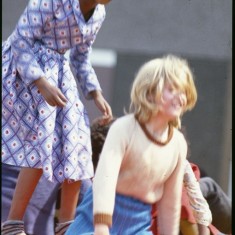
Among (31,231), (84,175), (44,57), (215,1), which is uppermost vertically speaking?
(215,1)

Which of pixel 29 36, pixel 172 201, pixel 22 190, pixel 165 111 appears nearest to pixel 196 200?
pixel 172 201

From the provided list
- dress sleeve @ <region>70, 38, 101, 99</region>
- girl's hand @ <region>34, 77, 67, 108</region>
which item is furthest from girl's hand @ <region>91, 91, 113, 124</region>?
girl's hand @ <region>34, 77, 67, 108</region>

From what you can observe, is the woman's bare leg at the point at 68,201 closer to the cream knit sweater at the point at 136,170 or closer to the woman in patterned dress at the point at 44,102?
the woman in patterned dress at the point at 44,102

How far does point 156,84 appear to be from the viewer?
1.26 meters

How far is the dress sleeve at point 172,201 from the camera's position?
4.26ft

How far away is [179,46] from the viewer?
4.79 ft

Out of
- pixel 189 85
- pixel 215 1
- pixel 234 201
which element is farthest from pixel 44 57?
pixel 234 201

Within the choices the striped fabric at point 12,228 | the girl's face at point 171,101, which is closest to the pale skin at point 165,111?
A: the girl's face at point 171,101

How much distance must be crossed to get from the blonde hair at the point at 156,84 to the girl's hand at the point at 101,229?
0.66 feet

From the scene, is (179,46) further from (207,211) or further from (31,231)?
(31,231)

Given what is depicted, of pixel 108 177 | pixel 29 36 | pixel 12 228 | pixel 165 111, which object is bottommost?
pixel 12 228

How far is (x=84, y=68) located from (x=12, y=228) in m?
0.35

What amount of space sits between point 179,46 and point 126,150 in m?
0.32

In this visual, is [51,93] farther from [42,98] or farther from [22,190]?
[22,190]
